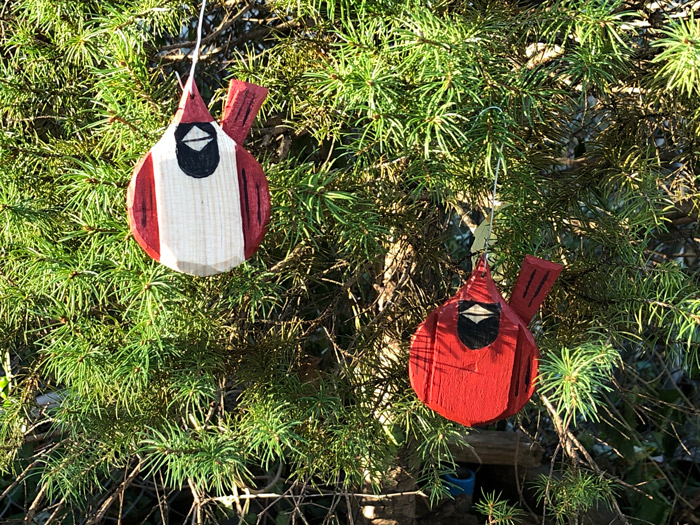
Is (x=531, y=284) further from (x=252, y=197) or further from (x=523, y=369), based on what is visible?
(x=252, y=197)

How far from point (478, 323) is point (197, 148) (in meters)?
0.32

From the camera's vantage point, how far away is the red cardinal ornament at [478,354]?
0.71m

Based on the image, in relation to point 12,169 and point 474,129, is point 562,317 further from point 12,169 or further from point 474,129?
point 12,169

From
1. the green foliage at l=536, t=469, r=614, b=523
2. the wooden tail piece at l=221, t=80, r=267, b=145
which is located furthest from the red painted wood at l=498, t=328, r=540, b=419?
the wooden tail piece at l=221, t=80, r=267, b=145

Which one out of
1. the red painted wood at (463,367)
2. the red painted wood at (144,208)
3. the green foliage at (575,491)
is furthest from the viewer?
the green foliage at (575,491)

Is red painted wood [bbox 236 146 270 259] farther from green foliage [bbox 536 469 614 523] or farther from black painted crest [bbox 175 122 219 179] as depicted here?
green foliage [bbox 536 469 614 523]

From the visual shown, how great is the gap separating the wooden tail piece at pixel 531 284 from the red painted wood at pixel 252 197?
258mm

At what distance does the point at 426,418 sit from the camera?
0.85 m

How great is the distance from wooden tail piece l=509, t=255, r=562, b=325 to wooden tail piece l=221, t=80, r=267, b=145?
294 millimetres

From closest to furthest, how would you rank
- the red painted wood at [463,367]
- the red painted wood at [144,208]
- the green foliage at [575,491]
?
the red painted wood at [144,208] < the red painted wood at [463,367] < the green foliage at [575,491]

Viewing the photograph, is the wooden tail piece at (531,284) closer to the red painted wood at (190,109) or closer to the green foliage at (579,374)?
the green foliage at (579,374)

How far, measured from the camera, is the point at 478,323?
706 mm

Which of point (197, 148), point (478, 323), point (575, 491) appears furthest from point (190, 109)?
point (575, 491)

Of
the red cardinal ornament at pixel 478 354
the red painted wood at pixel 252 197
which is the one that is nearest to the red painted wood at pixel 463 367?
the red cardinal ornament at pixel 478 354
